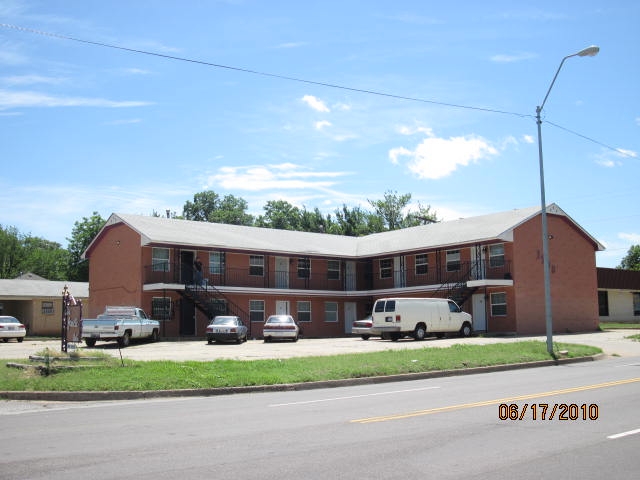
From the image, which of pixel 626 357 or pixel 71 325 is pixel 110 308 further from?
pixel 626 357

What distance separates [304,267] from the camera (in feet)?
150

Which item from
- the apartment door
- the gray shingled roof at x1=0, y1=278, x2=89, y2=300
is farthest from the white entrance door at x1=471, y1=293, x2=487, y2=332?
the gray shingled roof at x1=0, y1=278, x2=89, y2=300

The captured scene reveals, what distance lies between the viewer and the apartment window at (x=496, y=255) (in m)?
39.4

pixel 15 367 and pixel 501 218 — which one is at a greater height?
pixel 501 218

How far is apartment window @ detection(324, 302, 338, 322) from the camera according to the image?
4591 cm

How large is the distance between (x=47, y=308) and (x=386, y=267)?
25.0 meters

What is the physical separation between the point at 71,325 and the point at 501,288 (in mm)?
25971

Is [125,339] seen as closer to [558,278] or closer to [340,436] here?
[340,436]

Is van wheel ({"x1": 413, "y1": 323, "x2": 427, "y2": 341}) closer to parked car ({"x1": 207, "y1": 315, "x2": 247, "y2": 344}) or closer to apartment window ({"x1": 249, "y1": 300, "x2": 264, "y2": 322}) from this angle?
parked car ({"x1": 207, "y1": 315, "x2": 247, "y2": 344})

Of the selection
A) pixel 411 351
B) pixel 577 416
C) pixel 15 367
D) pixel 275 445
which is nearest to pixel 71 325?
pixel 15 367

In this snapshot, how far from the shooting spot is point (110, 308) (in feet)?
103

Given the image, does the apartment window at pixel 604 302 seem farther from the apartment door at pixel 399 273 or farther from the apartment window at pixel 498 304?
the apartment window at pixel 498 304

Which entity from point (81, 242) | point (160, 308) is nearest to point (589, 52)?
point (160, 308)

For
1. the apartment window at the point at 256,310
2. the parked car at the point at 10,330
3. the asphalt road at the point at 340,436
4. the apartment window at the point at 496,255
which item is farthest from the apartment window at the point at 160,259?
the asphalt road at the point at 340,436
